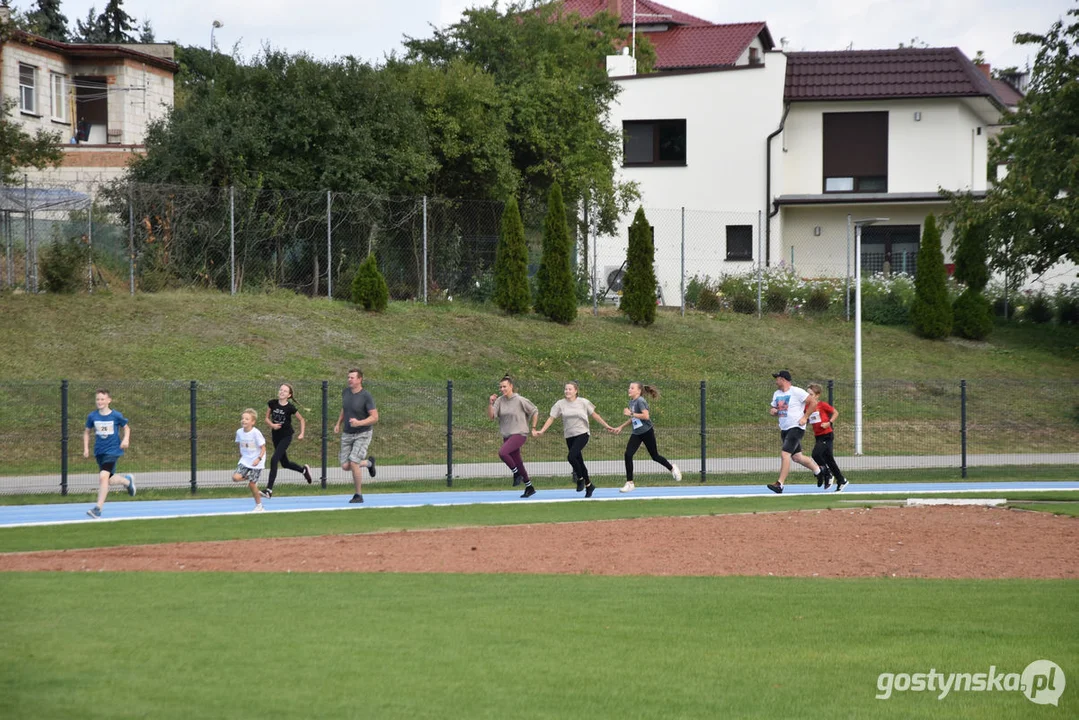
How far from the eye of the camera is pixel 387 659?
8305 millimetres

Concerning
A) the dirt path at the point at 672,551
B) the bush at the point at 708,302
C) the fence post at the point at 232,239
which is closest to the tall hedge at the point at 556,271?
the bush at the point at 708,302

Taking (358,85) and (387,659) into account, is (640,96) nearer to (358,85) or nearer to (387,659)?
(358,85)

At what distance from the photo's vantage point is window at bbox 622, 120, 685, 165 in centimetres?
4447

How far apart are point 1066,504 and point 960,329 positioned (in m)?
20.1

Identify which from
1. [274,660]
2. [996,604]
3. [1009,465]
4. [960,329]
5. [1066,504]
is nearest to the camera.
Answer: [274,660]

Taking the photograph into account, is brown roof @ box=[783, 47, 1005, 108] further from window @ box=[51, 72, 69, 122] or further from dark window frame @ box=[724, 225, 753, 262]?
window @ box=[51, 72, 69, 122]

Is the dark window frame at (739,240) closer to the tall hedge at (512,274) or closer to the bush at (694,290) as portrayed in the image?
the bush at (694,290)

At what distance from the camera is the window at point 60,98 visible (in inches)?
1868

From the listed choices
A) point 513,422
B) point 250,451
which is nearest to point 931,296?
point 513,422

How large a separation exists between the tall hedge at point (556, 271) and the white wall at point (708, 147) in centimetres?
861

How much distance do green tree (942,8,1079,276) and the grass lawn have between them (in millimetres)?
25850

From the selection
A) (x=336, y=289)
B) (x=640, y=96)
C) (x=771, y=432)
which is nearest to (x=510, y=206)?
(x=336, y=289)

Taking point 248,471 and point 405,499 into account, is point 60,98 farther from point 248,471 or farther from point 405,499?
point 248,471

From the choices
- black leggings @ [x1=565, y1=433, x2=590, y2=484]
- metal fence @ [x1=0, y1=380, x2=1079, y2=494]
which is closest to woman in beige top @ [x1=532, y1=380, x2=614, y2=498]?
black leggings @ [x1=565, y1=433, x2=590, y2=484]
